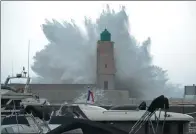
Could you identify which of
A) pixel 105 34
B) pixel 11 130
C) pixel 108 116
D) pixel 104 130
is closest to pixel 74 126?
pixel 104 130

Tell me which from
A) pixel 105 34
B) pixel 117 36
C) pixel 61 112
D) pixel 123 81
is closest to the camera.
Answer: pixel 61 112

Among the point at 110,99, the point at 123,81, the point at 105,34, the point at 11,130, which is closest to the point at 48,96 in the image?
the point at 110,99

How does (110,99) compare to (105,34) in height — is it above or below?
below

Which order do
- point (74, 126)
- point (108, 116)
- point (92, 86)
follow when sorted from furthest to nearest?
point (92, 86) < point (108, 116) < point (74, 126)

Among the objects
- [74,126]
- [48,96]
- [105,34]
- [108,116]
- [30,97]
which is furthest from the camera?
[105,34]

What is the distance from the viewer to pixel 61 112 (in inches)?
419

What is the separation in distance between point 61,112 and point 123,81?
3031cm

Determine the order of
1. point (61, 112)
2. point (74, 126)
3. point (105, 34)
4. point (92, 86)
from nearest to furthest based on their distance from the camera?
point (74, 126), point (61, 112), point (92, 86), point (105, 34)

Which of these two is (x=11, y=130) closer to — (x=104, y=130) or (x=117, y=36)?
(x=104, y=130)

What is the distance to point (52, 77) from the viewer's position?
42906 mm

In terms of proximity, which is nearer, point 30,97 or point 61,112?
point 61,112

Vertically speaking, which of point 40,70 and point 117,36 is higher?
point 117,36

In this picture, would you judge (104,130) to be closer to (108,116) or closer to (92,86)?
(108,116)

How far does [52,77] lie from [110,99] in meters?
14.2
